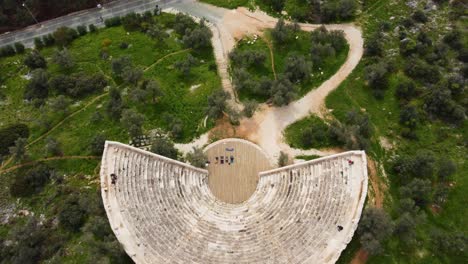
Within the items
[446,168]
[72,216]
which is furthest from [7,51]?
[446,168]

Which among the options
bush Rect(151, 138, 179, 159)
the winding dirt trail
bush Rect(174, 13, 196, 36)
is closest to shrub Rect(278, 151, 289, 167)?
the winding dirt trail

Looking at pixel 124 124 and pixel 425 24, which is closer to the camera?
pixel 124 124

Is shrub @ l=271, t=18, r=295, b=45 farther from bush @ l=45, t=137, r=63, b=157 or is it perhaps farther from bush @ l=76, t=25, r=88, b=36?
bush @ l=45, t=137, r=63, b=157

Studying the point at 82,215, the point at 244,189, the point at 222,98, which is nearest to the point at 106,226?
the point at 82,215

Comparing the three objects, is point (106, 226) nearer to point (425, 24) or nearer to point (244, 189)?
point (244, 189)

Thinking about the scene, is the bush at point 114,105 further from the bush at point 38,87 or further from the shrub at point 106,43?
the shrub at point 106,43

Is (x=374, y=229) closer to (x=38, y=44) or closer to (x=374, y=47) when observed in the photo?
(x=374, y=47)
